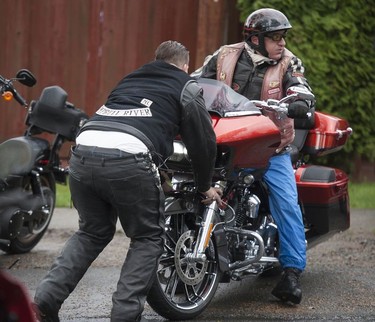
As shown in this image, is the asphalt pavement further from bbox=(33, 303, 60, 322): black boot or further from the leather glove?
the leather glove

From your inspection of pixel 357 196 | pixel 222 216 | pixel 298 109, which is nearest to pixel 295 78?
pixel 298 109

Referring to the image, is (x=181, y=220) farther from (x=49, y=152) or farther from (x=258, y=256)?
(x=49, y=152)

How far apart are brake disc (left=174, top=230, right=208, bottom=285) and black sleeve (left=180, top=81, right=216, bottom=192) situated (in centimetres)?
45

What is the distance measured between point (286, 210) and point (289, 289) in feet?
1.66

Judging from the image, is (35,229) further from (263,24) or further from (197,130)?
(197,130)

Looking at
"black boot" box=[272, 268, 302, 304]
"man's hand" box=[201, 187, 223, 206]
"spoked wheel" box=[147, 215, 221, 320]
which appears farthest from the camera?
"black boot" box=[272, 268, 302, 304]

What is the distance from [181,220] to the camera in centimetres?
645

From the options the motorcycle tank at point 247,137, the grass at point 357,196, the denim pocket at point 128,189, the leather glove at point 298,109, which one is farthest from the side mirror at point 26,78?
the denim pocket at point 128,189

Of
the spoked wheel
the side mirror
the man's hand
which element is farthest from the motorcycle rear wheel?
the man's hand

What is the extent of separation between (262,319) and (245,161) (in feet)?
3.19

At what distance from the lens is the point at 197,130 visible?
605 centimetres

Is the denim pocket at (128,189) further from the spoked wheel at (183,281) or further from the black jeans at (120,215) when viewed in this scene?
the spoked wheel at (183,281)

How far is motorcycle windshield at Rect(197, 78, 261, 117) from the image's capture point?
664cm

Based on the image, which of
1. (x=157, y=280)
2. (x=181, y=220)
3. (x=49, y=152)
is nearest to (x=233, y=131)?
(x=181, y=220)
